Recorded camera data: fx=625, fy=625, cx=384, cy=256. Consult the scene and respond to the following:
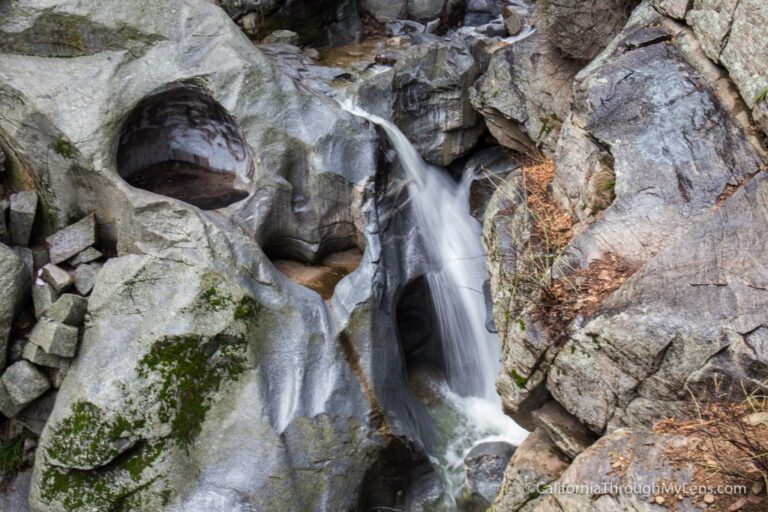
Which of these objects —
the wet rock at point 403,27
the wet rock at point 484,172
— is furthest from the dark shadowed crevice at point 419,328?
the wet rock at point 403,27

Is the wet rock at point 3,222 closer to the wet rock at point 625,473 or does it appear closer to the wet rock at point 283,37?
the wet rock at point 283,37

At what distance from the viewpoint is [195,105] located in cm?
988

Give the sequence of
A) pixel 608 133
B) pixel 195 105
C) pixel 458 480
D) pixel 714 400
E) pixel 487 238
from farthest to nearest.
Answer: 1. pixel 195 105
2. pixel 458 480
3. pixel 487 238
4. pixel 608 133
5. pixel 714 400

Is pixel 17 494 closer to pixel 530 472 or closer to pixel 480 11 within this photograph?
pixel 530 472

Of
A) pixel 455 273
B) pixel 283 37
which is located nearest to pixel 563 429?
pixel 455 273

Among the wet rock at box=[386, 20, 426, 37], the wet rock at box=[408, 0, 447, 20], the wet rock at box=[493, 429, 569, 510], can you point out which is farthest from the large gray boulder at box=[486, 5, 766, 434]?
the wet rock at box=[408, 0, 447, 20]

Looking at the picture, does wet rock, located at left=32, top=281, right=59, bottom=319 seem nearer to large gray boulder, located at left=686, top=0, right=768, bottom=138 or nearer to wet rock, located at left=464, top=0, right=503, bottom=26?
large gray boulder, located at left=686, top=0, right=768, bottom=138

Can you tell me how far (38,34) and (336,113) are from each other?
175 inches

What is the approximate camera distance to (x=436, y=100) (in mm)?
11172

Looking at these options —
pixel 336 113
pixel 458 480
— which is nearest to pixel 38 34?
pixel 336 113

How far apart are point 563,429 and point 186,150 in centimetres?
751

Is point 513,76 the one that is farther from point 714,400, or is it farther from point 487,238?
point 714,400

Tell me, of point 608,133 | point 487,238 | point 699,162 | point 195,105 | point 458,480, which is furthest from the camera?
point 195,105

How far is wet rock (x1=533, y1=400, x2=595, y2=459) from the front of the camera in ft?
19.9
